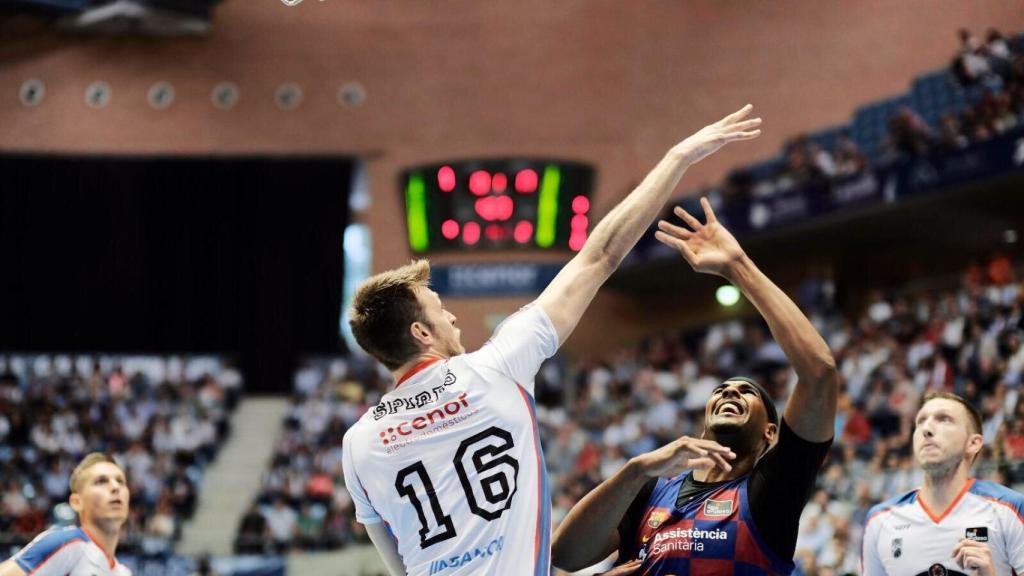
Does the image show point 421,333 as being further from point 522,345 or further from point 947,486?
point 947,486

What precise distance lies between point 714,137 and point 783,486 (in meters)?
1.22

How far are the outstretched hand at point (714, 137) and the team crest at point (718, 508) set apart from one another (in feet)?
4.01

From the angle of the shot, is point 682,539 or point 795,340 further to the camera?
point 682,539

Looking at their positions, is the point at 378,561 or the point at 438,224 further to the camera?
the point at 438,224

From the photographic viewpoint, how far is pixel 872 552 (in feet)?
20.4

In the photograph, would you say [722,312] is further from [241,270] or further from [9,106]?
[9,106]

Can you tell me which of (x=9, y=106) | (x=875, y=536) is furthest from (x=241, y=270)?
(x=875, y=536)

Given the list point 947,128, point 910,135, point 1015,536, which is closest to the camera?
point 1015,536

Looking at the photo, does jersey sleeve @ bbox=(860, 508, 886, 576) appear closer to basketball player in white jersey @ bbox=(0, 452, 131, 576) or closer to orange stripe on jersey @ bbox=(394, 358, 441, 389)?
orange stripe on jersey @ bbox=(394, 358, 441, 389)

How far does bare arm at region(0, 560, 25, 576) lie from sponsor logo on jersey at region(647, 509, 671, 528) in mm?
3658

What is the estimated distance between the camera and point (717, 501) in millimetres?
4695

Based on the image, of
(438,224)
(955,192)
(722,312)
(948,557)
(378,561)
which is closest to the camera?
(948,557)

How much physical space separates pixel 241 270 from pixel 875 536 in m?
25.1

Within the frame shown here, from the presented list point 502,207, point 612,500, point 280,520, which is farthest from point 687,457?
point 502,207
